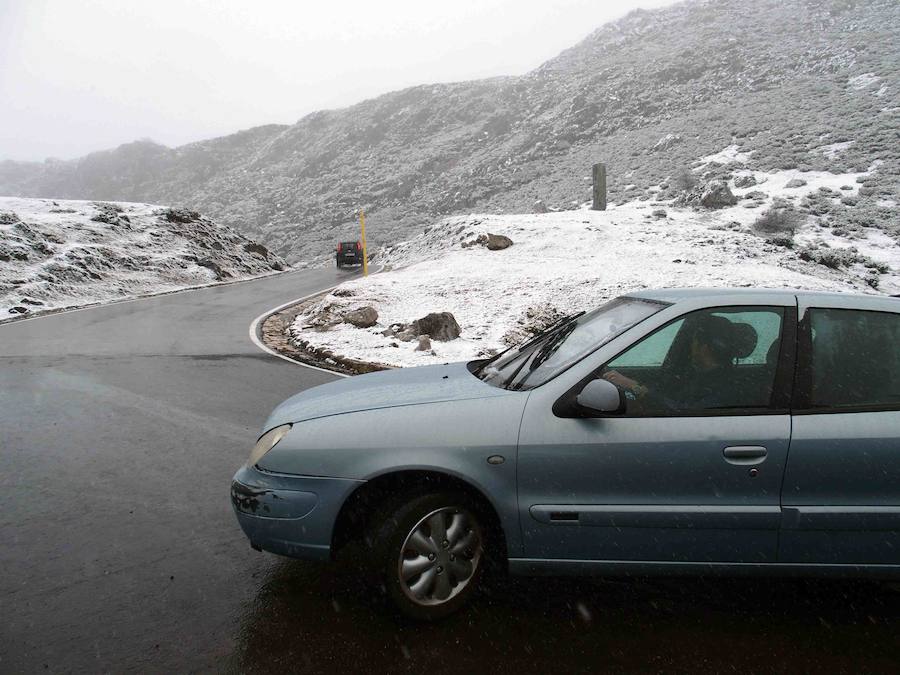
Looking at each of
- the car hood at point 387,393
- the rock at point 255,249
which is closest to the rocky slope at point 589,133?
the rock at point 255,249

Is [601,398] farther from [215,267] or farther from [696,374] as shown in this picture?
[215,267]

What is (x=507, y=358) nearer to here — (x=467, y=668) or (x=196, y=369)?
(x=467, y=668)

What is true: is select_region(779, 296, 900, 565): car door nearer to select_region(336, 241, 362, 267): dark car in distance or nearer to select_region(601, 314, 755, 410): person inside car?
→ select_region(601, 314, 755, 410): person inside car

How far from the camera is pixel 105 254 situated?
2241 cm

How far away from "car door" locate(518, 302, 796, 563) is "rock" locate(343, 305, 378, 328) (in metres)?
8.87

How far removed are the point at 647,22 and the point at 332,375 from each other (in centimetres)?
8753

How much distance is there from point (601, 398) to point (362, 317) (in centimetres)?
917

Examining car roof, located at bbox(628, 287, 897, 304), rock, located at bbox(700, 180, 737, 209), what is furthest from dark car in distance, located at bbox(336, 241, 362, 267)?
car roof, located at bbox(628, 287, 897, 304)

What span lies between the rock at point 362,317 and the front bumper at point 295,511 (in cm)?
851

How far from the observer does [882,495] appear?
2.81 m

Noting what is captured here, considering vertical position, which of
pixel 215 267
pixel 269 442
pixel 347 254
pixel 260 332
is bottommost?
pixel 347 254

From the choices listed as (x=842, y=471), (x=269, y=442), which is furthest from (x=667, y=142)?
(x=269, y=442)

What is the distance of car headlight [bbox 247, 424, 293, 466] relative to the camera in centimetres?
315

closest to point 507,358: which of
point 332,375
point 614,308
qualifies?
point 614,308
